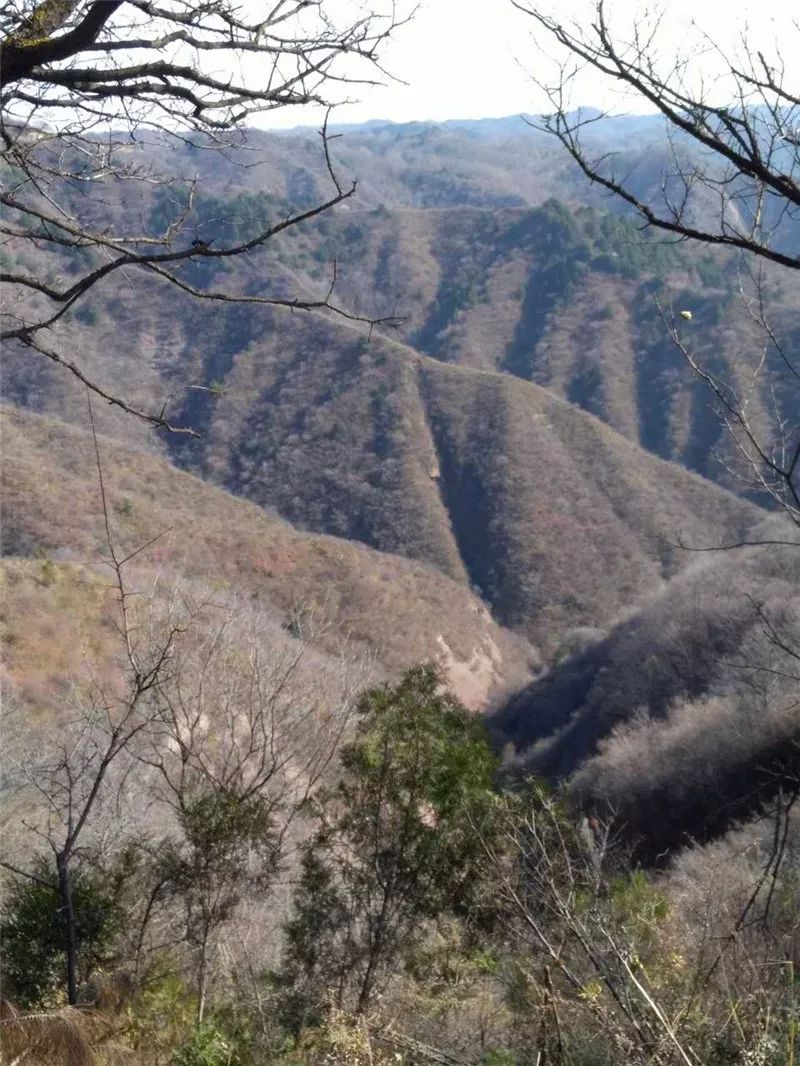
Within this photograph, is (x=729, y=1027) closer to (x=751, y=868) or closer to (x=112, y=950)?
(x=112, y=950)

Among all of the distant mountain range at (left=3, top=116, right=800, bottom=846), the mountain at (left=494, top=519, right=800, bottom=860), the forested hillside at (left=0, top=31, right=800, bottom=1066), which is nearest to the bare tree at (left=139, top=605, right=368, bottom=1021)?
the forested hillside at (left=0, top=31, right=800, bottom=1066)

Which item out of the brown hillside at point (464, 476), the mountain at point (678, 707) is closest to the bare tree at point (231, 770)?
the mountain at point (678, 707)

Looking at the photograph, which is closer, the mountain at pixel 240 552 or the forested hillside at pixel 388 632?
the forested hillside at pixel 388 632

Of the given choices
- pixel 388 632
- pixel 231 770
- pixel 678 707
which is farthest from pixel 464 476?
pixel 231 770

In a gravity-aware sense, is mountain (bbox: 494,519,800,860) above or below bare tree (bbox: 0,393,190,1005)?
below

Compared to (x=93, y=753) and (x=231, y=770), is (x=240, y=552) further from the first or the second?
(x=93, y=753)

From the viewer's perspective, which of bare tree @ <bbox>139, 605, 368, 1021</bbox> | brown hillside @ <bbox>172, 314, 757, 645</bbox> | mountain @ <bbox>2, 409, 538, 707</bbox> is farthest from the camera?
brown hillside @ <bbox>172, 314, 757, 645</bbox>

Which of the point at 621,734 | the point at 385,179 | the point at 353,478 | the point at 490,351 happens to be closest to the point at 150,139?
the point at 621,734

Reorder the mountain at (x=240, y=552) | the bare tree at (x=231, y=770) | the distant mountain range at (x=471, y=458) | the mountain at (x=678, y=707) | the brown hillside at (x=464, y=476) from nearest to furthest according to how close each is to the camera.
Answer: the bare tree at (x=231, y=770) → the mountain at (x=678, y=707) → the distant mountain range at (x=471, y=458) → the mountain at (x=240, y=552) → the brown hillside at (x=464, y=476)

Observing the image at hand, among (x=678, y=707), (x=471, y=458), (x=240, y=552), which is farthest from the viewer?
(x=471, y=458)

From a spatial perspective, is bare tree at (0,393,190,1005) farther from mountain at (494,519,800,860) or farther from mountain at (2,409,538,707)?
mountain at (2,409,538,707)

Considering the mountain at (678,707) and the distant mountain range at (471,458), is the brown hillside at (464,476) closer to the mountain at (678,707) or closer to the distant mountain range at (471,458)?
the distant mountain range at (471,458)
